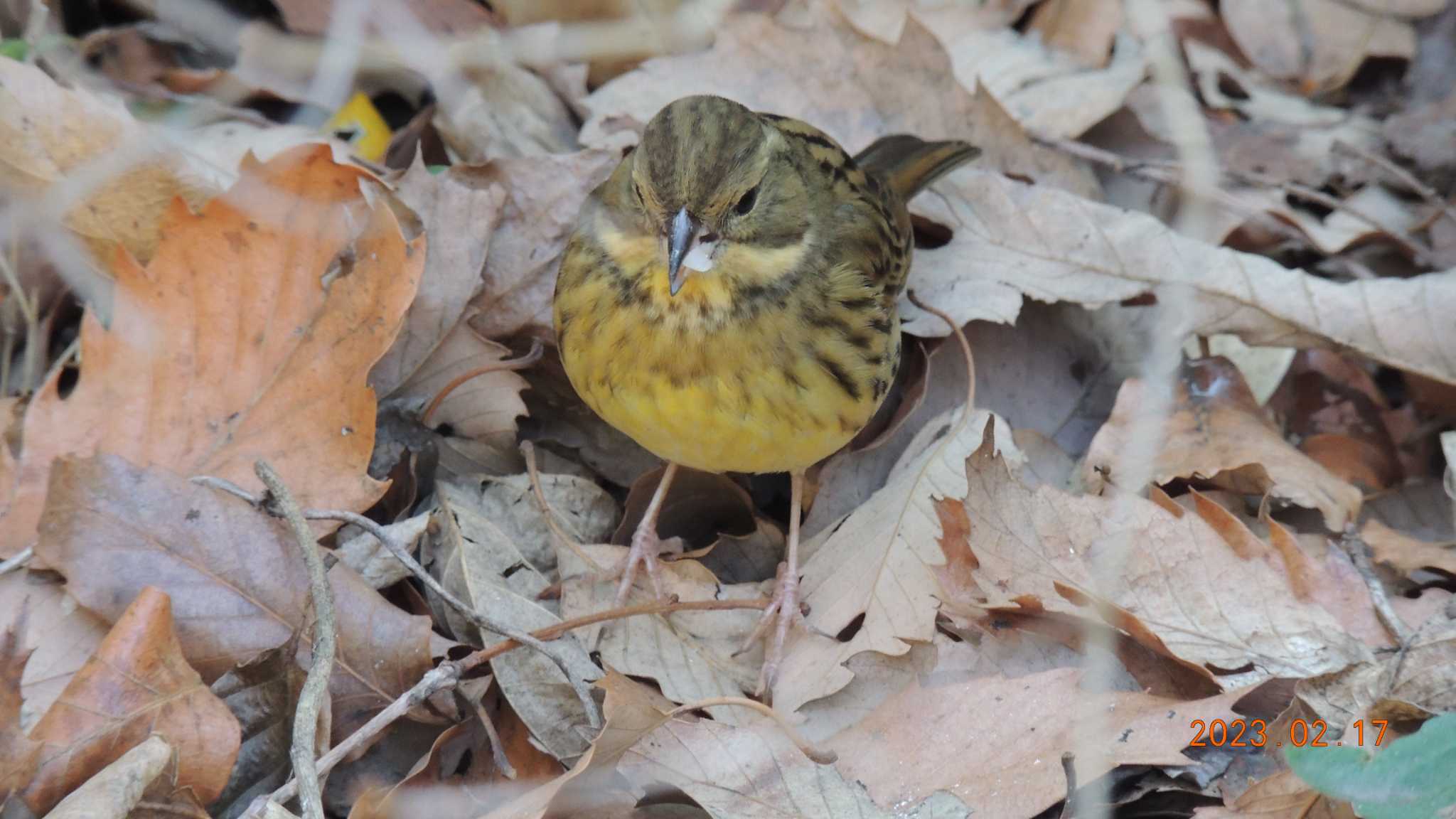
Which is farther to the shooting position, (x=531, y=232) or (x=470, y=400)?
(x=531, y=232)

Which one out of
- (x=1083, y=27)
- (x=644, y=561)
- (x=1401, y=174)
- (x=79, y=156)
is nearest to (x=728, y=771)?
(x=644, y=561)

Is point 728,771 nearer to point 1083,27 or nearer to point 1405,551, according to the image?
point 1405,551

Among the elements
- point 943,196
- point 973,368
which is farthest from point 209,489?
point 943,196

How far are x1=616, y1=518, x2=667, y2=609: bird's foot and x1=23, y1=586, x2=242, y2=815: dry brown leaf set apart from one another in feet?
3.02

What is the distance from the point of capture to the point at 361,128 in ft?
14.2

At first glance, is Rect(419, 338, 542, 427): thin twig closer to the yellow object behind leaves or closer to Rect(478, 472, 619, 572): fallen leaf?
Rect(478, 472, 619, 572): fallen leaf

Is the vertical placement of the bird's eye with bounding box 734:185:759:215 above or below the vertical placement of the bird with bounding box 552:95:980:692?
above

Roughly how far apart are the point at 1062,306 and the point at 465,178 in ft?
Result: 5.59

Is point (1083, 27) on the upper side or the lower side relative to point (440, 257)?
upper

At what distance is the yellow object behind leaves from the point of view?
168 inches

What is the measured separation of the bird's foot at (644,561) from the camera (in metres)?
3.29

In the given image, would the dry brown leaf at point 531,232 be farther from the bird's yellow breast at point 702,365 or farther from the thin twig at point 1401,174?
the thin twig at point 1401,174

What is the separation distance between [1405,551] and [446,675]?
222 centimetres

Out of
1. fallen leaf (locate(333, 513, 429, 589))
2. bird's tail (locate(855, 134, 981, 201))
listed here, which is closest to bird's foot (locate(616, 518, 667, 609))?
fallen leaf (locate(333, 513, 429, 589))
